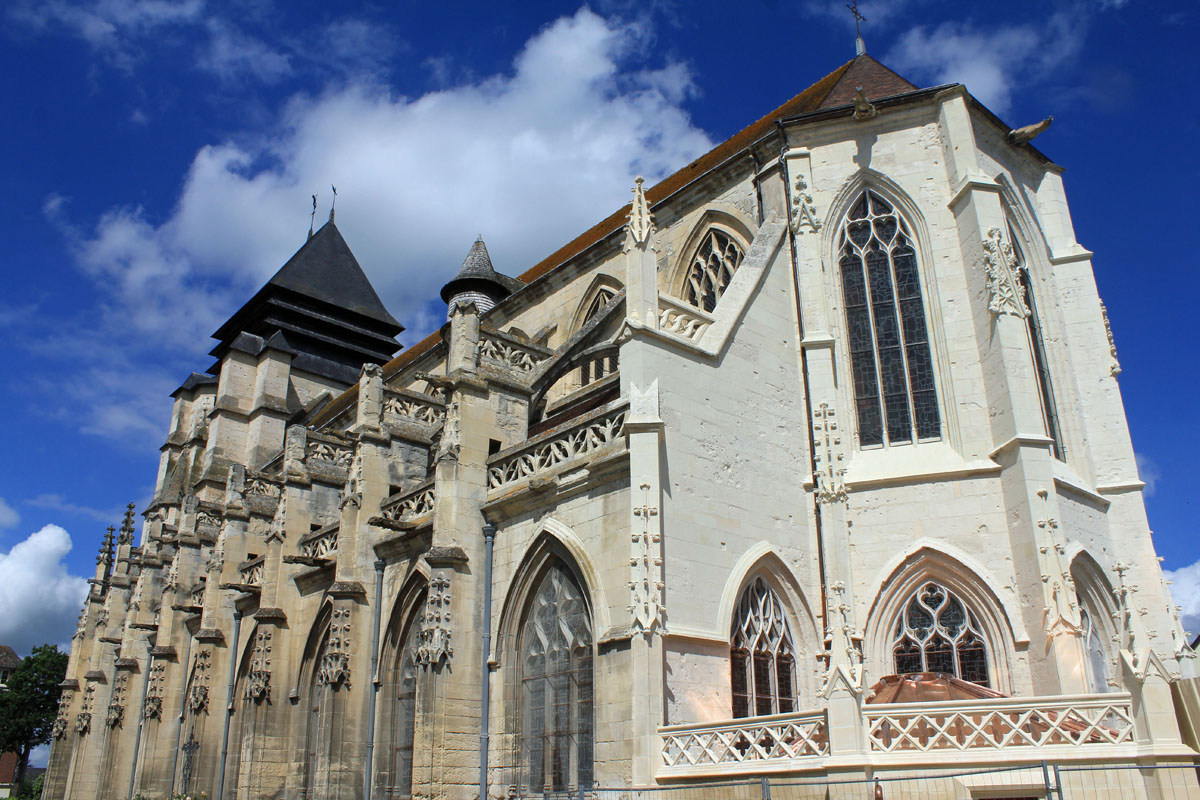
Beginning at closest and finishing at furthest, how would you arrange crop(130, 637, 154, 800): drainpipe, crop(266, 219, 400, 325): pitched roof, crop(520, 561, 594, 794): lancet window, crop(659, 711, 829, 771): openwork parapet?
crop(659, 711, 829, 771): openwork parapet, crop(520, 561, 594, 794): lancet window, crop(130, 637, 154, 800): drainpipe, crop(266, 219, 400, 325): pitched roof

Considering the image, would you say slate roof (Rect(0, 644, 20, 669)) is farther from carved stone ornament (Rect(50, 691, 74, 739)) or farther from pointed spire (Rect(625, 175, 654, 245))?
pointed spire (Rect(625, 175, 654, 245))

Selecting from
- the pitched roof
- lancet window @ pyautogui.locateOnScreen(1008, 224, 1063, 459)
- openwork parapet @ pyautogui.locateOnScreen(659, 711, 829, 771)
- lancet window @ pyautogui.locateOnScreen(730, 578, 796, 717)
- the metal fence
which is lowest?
the metal fence

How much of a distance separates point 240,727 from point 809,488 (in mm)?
11946

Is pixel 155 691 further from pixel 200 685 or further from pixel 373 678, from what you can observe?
pixel 373 678

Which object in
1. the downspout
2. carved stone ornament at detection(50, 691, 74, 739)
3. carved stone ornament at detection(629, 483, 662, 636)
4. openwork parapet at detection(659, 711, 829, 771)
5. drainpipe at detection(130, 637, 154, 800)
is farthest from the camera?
carved stone ornament at detection(50, 691, 74, 739)

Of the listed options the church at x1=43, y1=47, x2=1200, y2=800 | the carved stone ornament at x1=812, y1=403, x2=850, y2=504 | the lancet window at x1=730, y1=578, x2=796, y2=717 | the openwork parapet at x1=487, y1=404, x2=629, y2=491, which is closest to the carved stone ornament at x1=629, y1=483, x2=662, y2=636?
the church at x1=43, y1=47, x2=1200, y2=800

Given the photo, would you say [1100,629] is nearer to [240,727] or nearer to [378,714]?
[378,714]

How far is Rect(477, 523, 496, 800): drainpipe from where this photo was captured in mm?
10953

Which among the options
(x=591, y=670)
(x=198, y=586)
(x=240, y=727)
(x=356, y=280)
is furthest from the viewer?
(x=356, y=280)

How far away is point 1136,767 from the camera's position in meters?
7.14

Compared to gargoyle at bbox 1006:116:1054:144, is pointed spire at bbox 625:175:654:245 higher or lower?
lower

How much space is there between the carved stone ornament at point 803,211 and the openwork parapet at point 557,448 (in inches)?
179

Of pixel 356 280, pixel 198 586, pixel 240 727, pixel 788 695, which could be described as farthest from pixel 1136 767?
pixel 356 280

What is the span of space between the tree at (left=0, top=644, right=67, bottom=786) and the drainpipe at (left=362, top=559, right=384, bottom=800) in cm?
3440
